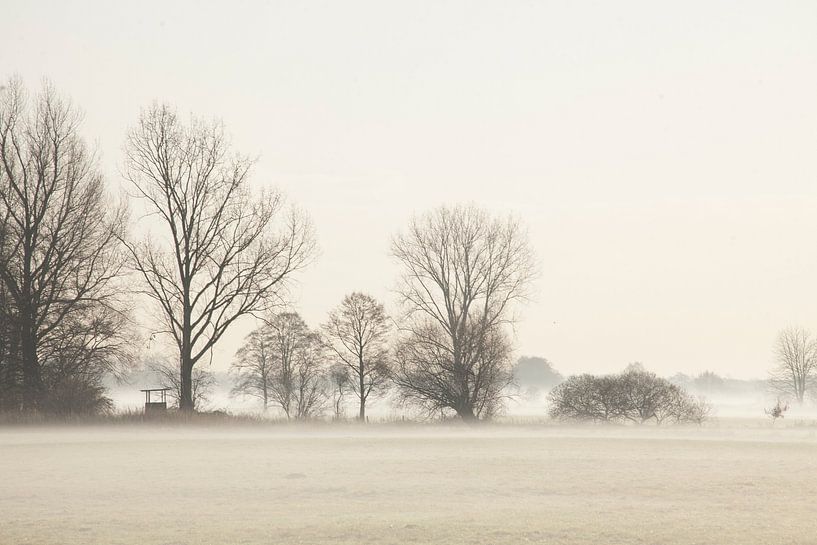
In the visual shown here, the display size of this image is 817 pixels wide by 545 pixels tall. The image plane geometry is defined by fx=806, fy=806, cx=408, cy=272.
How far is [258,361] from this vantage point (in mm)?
73750

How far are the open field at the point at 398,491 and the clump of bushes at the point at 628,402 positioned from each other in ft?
45.5

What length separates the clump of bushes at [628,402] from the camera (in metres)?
41.6

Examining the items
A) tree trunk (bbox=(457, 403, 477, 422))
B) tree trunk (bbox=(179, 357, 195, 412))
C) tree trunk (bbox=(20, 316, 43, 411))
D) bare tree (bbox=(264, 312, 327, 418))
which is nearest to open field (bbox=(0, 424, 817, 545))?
tree trunk (bbox=(20, 316, 43, 411))

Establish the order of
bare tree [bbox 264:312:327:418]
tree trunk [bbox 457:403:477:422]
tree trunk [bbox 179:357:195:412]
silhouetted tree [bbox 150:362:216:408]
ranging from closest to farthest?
tree trunk [bbox 179:357:195:412], tree trunk [bbox 457:403:477:422], silhouetted tree [bbox 150:362:216:408], bare tree [bbox 264:312:327:418]

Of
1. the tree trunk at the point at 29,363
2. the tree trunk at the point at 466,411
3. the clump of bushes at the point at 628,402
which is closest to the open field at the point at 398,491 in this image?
the tree trunk at the point at 29,363

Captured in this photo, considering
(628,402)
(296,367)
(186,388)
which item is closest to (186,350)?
(186,388)

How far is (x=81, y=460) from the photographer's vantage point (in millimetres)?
20781

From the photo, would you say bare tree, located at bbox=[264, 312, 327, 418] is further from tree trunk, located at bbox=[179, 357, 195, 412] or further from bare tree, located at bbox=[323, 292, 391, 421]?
tree trunk, located at bbox=[179, 357, 195, 412]

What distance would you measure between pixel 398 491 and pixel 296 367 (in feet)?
187

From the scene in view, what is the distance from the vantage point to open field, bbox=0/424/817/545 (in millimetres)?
11227

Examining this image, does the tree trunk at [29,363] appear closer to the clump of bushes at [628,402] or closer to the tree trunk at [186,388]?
the tree trunk at [186,388]

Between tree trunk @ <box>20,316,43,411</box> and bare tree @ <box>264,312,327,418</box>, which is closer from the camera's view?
tree trunk @ <box>20,316,43,411</box>

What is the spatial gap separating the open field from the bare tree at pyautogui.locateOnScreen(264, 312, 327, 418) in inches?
1642

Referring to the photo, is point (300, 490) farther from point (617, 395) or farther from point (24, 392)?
point (617, 395)
